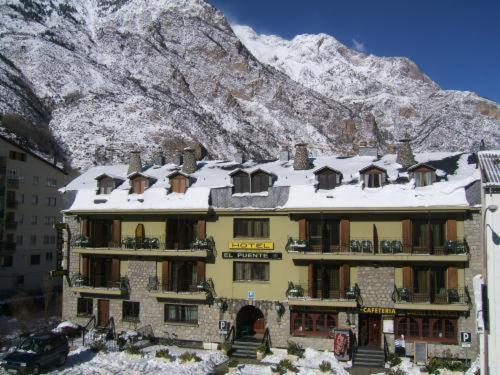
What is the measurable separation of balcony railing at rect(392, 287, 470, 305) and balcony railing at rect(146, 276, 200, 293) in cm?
1193

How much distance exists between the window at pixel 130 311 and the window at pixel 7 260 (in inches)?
896

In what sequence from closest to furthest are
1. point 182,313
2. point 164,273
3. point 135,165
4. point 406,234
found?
point 406,234 < point 182,313 < point 164,273 < point 135,165

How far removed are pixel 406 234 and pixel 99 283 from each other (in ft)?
64.4

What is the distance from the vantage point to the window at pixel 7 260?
173 feet

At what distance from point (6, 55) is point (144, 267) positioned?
4672 inches

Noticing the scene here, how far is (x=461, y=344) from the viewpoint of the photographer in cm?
2909

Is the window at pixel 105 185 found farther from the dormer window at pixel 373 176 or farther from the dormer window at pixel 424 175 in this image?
the dormer window at pixel 424 175

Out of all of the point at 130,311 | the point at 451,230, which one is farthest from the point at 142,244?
the point at 451,230

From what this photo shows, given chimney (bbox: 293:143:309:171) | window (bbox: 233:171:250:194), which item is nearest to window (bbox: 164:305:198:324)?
window (bbox: 233:171:250:194)

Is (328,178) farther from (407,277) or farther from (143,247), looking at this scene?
(143,247)

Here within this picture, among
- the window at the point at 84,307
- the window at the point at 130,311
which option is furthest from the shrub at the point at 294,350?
the window at the point at 84,307

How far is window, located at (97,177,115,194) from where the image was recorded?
121 feet

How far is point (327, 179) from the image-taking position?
1292 inches

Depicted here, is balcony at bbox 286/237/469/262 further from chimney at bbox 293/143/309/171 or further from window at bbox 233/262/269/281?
chimney at bbox 293/143/309/171
